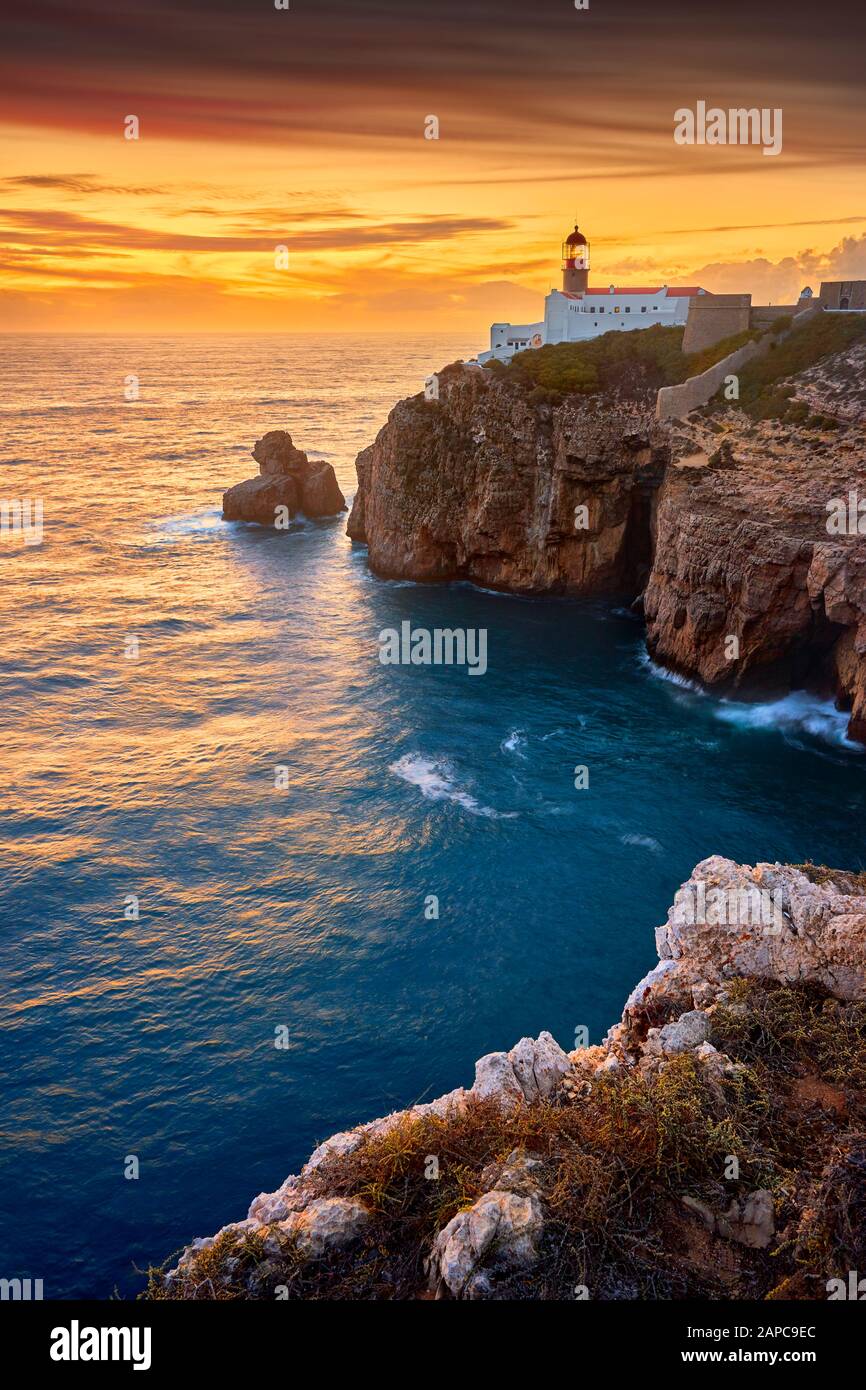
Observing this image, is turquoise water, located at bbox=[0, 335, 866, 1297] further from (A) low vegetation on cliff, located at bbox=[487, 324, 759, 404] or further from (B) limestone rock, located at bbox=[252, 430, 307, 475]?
(B) limestone rock, located at bbox=[252, 430, 307, 475]

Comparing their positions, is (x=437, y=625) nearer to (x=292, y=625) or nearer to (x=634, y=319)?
(x=292, y=625)

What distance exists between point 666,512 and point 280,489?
4675cm

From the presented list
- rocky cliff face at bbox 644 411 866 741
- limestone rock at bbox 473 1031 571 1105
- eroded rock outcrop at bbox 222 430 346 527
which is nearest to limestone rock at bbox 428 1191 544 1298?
limestone rock at bbox 473 1031 571 1105

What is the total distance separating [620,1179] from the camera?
13.2m

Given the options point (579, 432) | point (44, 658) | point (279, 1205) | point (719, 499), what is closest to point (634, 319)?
point (579, 432)

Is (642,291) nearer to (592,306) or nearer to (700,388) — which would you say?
(592,306)

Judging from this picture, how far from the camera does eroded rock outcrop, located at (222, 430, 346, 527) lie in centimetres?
8988

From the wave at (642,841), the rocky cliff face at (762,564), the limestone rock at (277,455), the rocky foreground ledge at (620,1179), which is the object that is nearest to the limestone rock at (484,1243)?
the rocky foreground ledge at (620,1179)

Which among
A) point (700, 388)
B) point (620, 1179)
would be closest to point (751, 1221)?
point (620, 1179)

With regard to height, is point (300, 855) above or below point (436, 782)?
below

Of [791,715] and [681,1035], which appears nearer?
[681,1035]

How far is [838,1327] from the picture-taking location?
8.69 m

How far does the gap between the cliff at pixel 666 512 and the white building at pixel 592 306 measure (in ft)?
54.0

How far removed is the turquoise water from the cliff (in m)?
3.10
